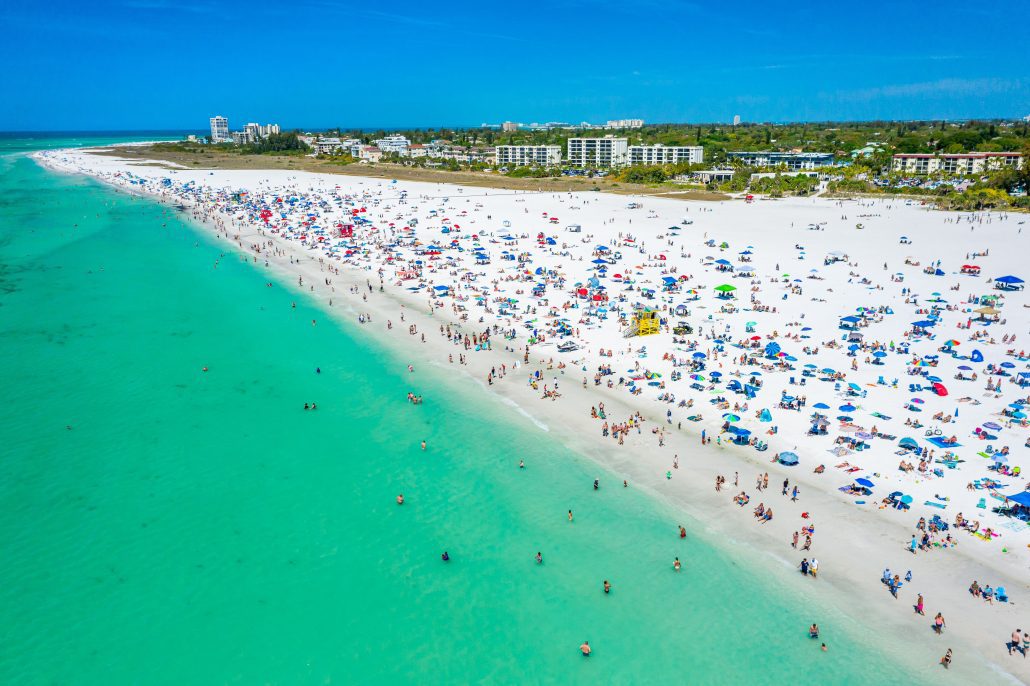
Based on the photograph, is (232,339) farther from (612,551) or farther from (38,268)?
(38,268)

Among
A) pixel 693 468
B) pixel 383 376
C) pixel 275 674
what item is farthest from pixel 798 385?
pixel 275 674

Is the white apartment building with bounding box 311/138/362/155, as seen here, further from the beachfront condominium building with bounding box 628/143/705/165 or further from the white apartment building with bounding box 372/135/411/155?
the beachfront condominium building with bounding box 628/143/705/165

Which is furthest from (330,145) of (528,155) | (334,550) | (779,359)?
(334,550)

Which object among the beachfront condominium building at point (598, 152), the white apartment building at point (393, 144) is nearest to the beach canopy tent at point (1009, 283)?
the beachfront condominium building at point (598, 152)

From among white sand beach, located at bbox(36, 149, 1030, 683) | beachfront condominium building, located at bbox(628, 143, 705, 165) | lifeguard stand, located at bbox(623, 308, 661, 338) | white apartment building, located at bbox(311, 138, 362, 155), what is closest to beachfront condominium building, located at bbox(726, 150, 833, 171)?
beachfront condominium building, located at bbox(628, 143, 705, 165)

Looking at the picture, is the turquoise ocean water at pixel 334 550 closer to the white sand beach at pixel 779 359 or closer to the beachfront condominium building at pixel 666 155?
the white sand beach at pixel 779 359
